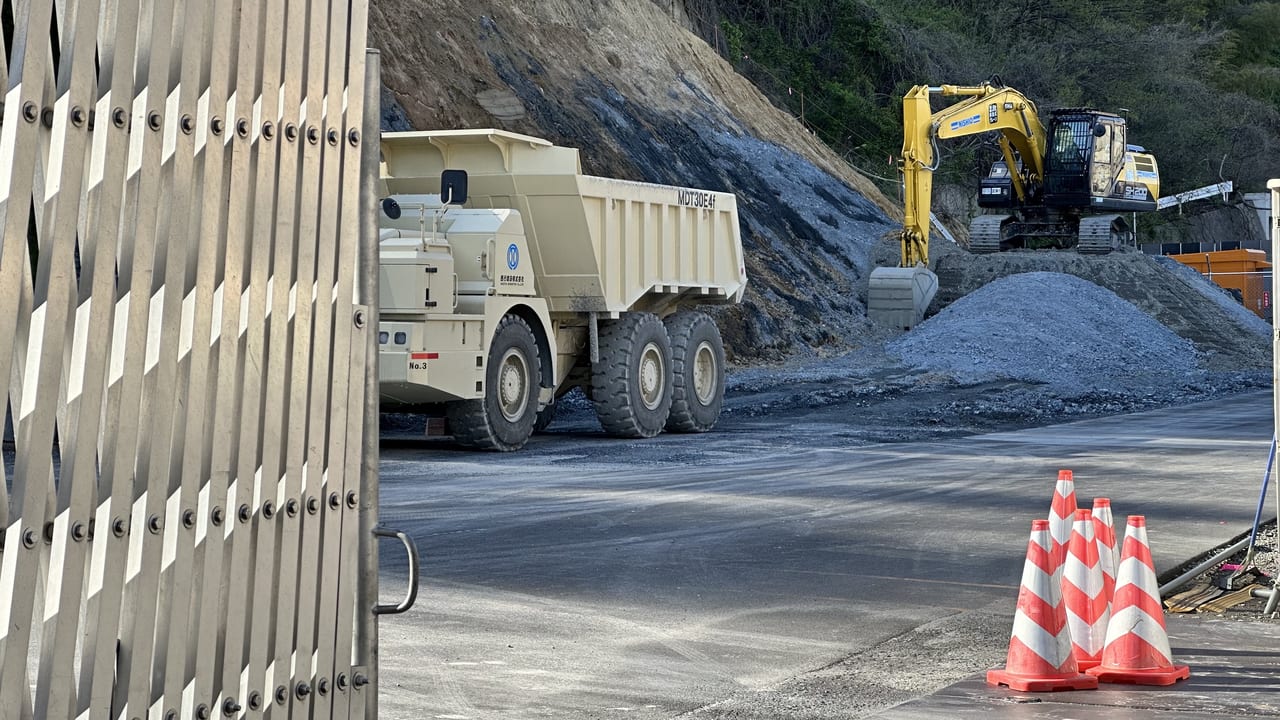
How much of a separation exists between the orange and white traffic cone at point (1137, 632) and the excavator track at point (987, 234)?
30282mm

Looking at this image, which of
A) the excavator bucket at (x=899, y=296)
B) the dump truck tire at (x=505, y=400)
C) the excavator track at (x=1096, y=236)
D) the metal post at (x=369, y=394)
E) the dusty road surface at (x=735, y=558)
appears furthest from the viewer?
the excavator track at (x=1096, y=236)

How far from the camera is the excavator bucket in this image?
3094cm

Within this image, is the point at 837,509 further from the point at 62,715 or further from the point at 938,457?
the point at 62,715

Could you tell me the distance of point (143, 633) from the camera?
294cm

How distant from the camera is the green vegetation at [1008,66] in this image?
4891 centimetres

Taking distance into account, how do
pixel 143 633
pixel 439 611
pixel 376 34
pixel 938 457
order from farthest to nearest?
pixel 376 34, pixel 938 457, pixel 439 611, pixel 143 633

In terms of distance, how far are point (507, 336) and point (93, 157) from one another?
511 inches

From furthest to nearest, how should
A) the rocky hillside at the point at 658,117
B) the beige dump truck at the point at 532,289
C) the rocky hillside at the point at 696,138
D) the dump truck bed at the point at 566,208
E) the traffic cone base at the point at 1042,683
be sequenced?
1. the rocky hillside at the point at 696,138
2. the rocky hillside at the point at 658,117
3. the dump truck bed at the point at 566,208
4. the beige dump truck at the point at 532,289
5. the traffic cone base at the point at 1042,683

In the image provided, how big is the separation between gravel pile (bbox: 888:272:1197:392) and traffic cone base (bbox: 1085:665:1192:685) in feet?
59.7

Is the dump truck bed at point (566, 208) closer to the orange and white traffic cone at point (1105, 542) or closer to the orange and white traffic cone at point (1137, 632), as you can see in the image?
the orange and white traffic cone at point (1105, 542)

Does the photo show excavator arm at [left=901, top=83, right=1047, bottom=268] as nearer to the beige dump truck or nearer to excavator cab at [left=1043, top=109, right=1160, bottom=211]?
excavator cab at [left=1043, top=109, right=1160, bottom=211]

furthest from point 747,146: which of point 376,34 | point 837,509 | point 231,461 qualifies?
point 231,461

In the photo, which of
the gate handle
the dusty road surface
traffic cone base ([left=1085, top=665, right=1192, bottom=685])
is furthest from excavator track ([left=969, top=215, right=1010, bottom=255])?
the gate handle

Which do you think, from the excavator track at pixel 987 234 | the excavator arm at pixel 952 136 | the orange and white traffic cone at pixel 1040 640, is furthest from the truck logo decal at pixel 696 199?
the excavator track at pixel 987 234
